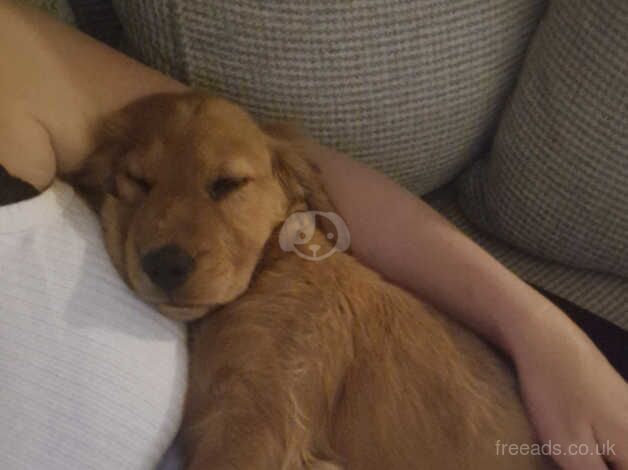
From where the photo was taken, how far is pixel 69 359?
81cm

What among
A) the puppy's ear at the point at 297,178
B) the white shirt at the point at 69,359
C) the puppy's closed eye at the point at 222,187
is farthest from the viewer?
the puppy's ear at the point at 297,178

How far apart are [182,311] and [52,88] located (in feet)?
1.12

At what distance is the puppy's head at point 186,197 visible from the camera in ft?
2.76

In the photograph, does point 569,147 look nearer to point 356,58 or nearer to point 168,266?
point 356,58

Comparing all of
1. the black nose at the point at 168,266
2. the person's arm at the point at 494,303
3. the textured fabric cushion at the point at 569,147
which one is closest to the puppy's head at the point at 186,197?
the black nose at the point at 168,266

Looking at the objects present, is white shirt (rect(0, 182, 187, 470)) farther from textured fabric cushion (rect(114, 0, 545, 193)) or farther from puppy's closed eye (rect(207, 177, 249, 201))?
textured fabric cushion (rect(114, 0, 545, 193))

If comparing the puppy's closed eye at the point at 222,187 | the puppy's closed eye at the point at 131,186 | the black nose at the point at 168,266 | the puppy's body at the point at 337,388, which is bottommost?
the puppy's body at the point at 337,388

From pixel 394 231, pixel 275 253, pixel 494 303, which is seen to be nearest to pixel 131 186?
pixel 275 253

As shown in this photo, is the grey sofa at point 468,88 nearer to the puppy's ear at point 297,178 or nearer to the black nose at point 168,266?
the puppy's ear at point 297,178

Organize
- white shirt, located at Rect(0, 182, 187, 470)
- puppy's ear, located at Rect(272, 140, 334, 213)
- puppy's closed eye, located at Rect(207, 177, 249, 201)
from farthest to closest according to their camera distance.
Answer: puppy's ear, located at Rect(272, 140, 334, 213), puppy's closed eye, located at Rect(207, 177, 249, 201), white shirt, located at Rect(0, 182, 187, 470)

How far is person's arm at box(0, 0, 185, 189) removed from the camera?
893mm

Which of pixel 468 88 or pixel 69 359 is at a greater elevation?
pixel 468 88

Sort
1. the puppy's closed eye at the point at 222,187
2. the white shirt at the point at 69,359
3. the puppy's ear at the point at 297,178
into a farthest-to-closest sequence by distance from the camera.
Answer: the puppy's ear at the point at 297,178 → the puppy's closed eye at the point at 222,187 → the white shirt at the point at 69,359

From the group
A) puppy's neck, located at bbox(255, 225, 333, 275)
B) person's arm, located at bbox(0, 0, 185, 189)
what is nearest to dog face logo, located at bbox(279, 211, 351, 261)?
puppy's neck, located at bbox(255, 225, 333, 275)
